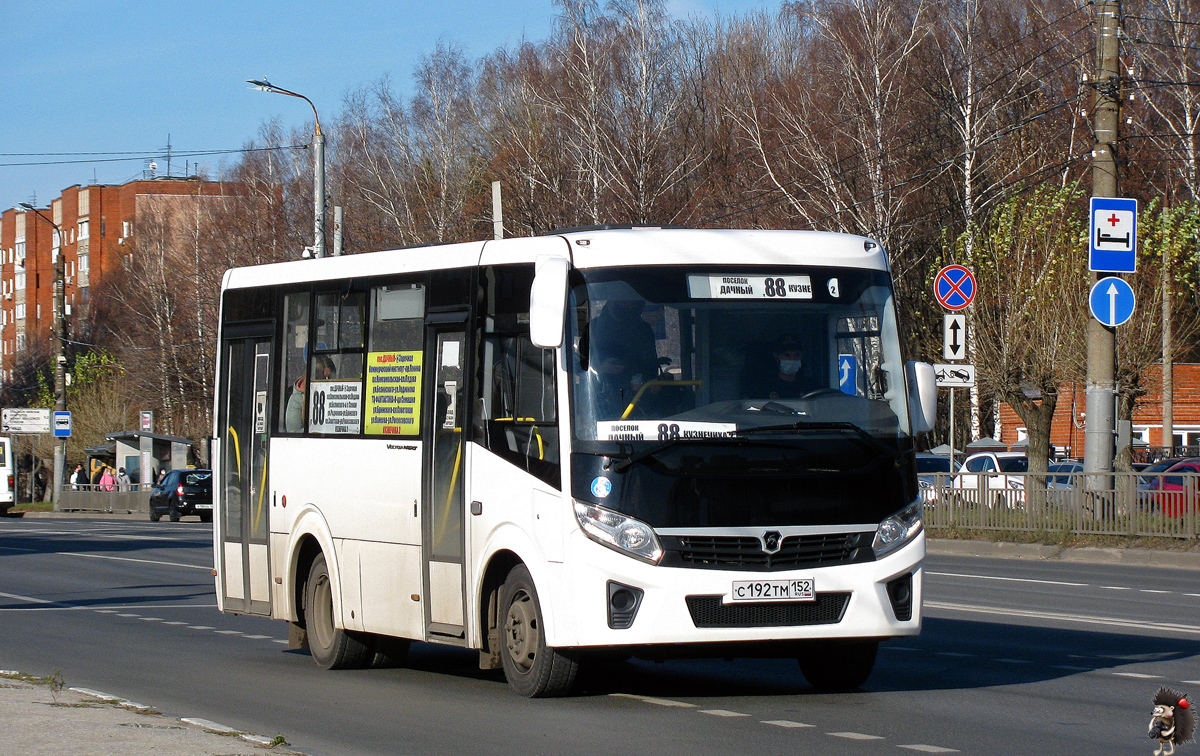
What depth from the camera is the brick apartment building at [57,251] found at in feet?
361

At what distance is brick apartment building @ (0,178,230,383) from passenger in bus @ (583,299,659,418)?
91342mm

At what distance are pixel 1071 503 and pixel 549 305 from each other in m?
17.2

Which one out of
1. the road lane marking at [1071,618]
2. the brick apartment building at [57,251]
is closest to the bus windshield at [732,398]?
the road lane marking at [1071,618]

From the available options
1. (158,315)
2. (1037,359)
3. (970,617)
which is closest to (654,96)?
(1037,359)

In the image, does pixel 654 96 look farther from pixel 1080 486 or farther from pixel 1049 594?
pixel 1049 594

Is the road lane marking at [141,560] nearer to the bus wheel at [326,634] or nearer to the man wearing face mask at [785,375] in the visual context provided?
the bus wheel at [326,634]

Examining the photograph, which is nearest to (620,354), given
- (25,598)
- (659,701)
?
(659,701)

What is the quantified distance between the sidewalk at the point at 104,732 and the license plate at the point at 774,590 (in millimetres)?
2543

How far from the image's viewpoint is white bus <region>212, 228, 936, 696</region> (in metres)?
9.06

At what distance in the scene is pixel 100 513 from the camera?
189ft

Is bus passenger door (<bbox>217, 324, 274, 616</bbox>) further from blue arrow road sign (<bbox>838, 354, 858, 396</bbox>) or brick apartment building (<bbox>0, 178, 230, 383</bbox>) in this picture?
brick apartment building (<bbox>0, 178, 230, 383</bbox>)

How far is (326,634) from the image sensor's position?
11.9 meters

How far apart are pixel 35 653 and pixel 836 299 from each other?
7170 mm

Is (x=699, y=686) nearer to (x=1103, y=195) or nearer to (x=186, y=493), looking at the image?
(x=1103, y=195)
